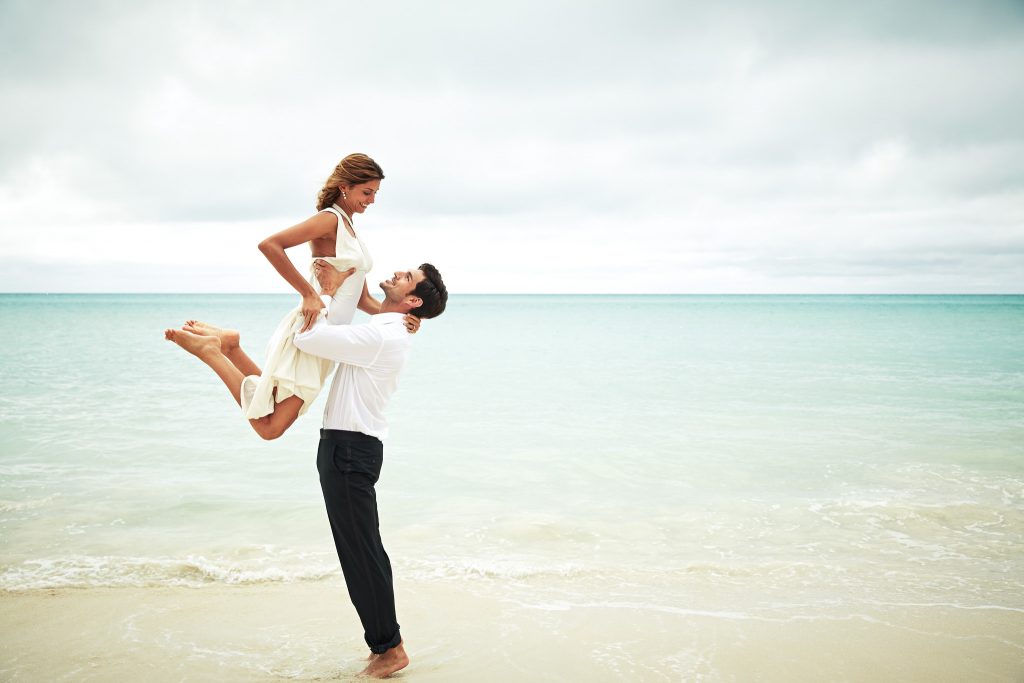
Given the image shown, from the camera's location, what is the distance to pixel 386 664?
3.86 m

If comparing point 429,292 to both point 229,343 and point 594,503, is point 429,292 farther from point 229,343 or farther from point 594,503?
point 594,503

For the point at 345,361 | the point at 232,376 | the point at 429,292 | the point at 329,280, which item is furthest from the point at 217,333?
the point at 429,292

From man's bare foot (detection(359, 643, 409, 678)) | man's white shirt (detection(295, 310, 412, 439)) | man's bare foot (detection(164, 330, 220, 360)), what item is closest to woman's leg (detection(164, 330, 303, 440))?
man's bare foot (detection(164, 330, 220, 360))

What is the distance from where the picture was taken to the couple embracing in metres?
3.52

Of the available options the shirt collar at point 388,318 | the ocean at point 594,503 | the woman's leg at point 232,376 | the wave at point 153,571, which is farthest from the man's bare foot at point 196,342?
the wave at point 153,571

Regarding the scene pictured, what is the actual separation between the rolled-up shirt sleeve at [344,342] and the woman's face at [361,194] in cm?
62

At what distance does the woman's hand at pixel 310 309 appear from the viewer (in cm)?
351

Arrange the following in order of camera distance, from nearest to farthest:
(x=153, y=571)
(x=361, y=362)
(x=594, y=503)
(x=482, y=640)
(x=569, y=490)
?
(x=361, y=362)
(x=482, y=640)
(x=153, y=571)
(x=594, y=503)
(x=569, y=490)

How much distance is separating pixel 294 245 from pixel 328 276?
0.23 meters

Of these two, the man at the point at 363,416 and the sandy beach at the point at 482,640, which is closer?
the man at the point at 363,416

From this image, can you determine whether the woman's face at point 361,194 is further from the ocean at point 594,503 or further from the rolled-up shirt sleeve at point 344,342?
the ocean at point 594,503

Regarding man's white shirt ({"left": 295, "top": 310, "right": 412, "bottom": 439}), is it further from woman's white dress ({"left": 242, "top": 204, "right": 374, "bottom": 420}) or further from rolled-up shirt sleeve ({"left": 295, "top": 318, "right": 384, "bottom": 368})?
woman's white dress ({"left": 242, "top": 204, "right": 374, "bottom": 420})

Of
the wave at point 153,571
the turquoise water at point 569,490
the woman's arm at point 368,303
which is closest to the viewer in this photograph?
the woman's arm at point 368,303

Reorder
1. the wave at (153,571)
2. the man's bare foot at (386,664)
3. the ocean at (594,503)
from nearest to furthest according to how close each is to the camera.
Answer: the man's bare foot at (386,664)
the ocean at (594,503)
the wave at (153,571)
